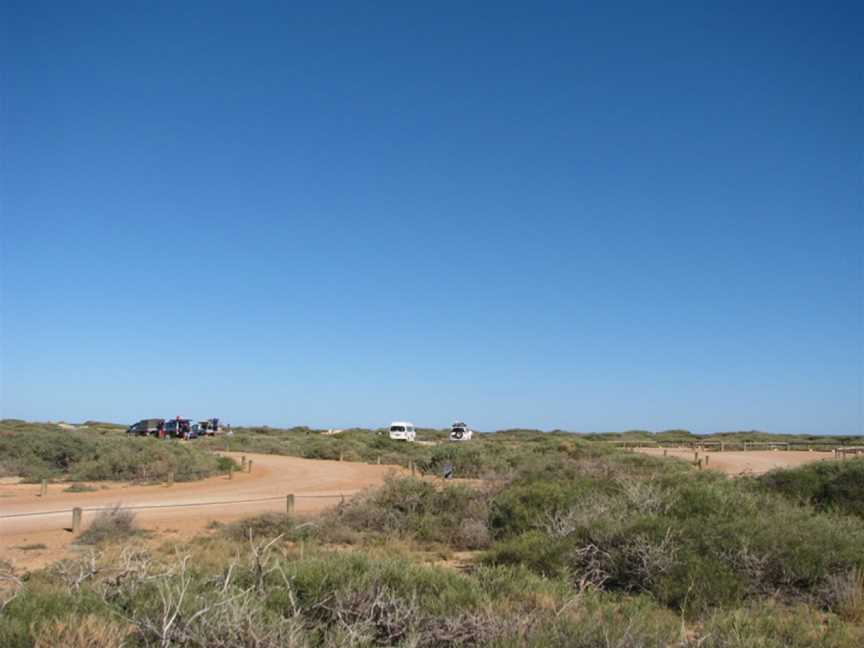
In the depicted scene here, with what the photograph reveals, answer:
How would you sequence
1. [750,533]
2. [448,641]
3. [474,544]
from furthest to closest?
[474,544] → [750,533] → [448,641]

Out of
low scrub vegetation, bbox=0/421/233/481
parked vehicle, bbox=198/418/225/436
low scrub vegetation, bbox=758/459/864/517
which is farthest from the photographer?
parked vehicle, bbox=198/418/225/436

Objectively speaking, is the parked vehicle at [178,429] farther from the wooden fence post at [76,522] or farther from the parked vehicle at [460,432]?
the wooden fence post at [76,522]

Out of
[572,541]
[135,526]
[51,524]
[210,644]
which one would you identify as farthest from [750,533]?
[51,524]

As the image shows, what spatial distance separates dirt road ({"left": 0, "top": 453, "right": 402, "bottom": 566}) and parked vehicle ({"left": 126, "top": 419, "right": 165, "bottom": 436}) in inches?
911

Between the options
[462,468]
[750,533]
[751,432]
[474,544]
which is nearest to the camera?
[750,533]

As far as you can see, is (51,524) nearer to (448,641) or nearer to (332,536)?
(332,536)

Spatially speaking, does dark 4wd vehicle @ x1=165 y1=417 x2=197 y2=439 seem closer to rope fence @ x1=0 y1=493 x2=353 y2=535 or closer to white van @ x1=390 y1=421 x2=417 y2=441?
white van @ x1=390 y1=421 x2=417 y2=441

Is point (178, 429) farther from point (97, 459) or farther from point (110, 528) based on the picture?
point (110, 528)

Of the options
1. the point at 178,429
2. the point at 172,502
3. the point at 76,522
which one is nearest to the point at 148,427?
the point at 178,429

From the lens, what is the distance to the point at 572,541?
35.9ft

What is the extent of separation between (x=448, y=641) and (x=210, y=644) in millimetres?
2150

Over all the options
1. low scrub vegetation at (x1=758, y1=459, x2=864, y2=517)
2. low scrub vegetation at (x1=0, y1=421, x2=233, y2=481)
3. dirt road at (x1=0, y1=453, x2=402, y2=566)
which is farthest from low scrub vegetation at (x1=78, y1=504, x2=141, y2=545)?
low scrub vegetation at (x1=758, y1=459, x2=864, y2=517)

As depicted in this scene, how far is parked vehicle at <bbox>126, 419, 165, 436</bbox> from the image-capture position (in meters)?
56.9

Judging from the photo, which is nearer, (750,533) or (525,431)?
(750,533)
